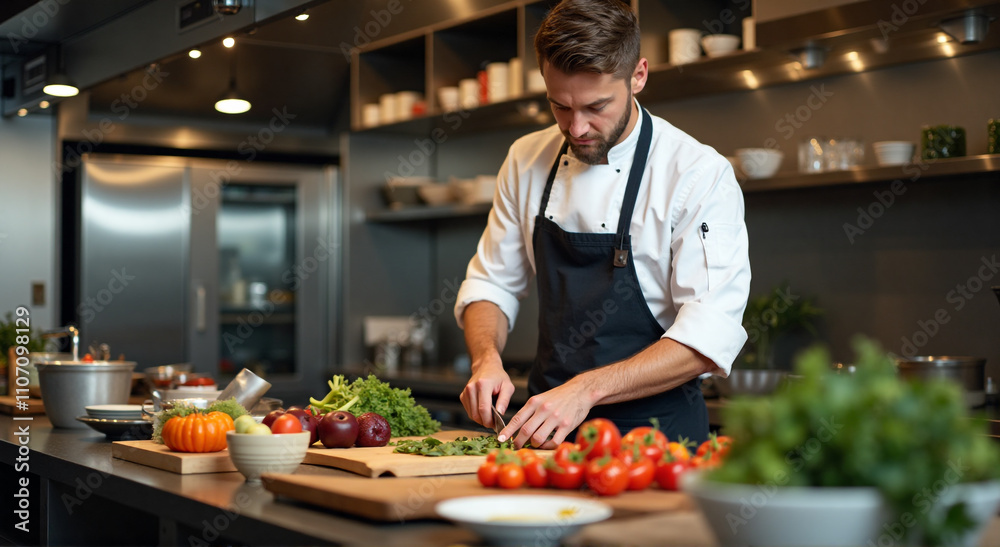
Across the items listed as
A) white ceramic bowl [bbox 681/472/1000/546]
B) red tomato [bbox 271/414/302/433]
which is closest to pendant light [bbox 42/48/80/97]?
red tomato [bbox 271/414/302/433]

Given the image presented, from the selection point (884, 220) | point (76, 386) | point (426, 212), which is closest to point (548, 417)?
point (76, 386)

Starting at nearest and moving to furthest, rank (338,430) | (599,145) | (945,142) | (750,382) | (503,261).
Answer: (338,430)
(599,145)
(503,261)
(945,142)
(750,382)

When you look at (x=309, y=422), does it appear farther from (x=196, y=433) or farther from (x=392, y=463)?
(x=392, y=463)

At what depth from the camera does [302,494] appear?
147cm

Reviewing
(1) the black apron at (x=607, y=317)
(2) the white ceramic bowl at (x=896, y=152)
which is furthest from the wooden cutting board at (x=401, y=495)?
(2) the white ceramic bowl at (x=896, y=152)

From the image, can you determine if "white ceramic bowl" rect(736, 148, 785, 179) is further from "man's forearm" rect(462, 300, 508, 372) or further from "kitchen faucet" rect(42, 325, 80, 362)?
"kitchen faucet" rect(42, 325, 80, 362)

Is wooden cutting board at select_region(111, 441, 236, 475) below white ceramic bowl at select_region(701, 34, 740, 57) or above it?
below

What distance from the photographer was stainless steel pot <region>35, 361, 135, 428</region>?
2.64 meters

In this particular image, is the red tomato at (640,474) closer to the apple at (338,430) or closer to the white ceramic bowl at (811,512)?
the white ceramic bowl at (811,512)

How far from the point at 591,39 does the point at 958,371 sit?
1.53 m

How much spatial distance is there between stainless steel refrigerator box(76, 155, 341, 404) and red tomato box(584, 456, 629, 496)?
4025 mm

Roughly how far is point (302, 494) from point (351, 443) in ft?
1.51

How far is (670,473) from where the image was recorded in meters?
1.42

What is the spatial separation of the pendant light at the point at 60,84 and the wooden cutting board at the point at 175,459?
2.17 m
